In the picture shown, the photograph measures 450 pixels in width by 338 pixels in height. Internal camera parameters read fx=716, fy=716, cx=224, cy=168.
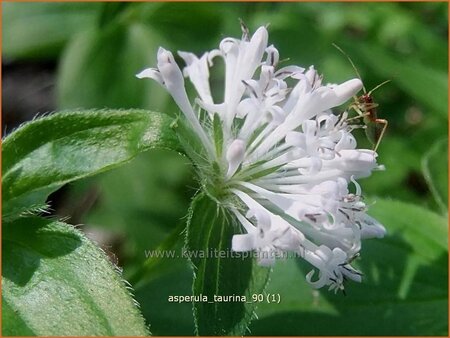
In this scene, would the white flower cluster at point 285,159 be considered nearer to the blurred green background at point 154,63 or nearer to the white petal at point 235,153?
the white petal at point 235,153

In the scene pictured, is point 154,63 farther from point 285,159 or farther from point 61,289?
point 61,289

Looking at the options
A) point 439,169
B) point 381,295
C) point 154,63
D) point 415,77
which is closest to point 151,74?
point 381,295

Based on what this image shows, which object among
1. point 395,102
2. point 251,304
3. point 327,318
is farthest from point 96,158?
point 395,102

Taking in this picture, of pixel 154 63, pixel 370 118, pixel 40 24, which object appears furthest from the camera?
pixel 40 24

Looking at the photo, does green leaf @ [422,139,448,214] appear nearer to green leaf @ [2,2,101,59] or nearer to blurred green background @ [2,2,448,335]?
blurred green background @ [2,2,448,335]

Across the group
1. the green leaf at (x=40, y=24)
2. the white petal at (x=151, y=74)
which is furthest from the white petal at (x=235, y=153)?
the green leaf at (x=40, y=24)

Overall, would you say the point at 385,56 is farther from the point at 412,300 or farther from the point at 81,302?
the point at 81,302
